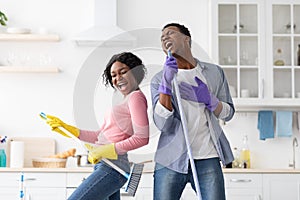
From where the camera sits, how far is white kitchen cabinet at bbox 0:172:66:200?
410cm

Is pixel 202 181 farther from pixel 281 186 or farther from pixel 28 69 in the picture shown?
pixel 28 69

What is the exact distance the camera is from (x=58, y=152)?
4.63 m

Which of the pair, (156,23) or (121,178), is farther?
(156,23)

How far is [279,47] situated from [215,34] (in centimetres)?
52

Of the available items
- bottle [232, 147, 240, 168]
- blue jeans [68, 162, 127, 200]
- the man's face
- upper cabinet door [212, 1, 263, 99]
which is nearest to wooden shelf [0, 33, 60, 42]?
upper cabinet door [212, 1, 263, 99]

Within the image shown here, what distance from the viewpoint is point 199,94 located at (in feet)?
7.62

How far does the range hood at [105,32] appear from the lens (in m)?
4.40

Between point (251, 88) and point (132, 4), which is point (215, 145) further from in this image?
point (132, 4)

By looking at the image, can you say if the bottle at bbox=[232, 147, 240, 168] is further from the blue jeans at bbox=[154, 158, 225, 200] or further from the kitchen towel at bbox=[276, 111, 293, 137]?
the blue jeans at bbox=[154, 158, 225, 200]

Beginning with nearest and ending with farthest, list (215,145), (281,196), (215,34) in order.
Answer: (215,145), (281,196), (215,34)

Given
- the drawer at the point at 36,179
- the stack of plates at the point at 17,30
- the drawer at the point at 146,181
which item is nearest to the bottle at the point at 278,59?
the drawer at the point at 146,181

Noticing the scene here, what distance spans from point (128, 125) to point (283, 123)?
8.04 feet

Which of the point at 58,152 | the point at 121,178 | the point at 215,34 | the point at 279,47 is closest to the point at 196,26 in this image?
the point at 215,34

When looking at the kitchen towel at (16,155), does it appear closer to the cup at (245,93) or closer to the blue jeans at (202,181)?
the cup at (245,93)
